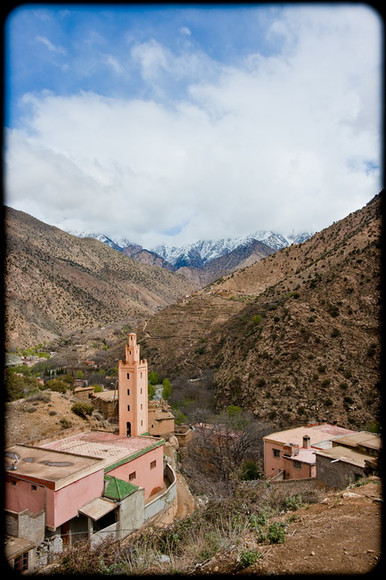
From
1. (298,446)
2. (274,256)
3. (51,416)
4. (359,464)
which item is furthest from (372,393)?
(274,256)

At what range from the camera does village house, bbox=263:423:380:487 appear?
905 cm

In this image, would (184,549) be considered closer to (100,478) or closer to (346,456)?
(100,478)

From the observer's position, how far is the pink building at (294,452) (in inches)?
482

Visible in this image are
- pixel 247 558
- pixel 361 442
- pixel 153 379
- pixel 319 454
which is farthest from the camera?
pixel 153 379

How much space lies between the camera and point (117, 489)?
8.91 m

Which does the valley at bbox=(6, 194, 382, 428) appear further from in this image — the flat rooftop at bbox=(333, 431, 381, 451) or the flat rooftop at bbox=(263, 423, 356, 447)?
the flat rooftop at bbox=(333, 431, 381, 451)

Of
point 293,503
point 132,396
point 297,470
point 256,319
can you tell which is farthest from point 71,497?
point 256,319

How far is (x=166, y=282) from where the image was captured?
4921 inches

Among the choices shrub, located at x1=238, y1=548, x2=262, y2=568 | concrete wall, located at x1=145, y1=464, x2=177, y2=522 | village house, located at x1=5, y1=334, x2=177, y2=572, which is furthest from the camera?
concrete wall, located at x1=145, y1=464, x2=177, y2=522

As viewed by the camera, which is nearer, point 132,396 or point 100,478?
point 100,478

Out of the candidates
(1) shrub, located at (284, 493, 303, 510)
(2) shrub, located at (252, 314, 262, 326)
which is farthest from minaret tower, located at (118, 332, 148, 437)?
(2) shrub, located at (252, 314, 262, 326)

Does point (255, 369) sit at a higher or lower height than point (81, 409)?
higher

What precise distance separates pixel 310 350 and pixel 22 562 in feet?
62.1

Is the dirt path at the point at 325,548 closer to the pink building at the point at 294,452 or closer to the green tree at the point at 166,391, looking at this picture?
the pink building at the point at 294,452
